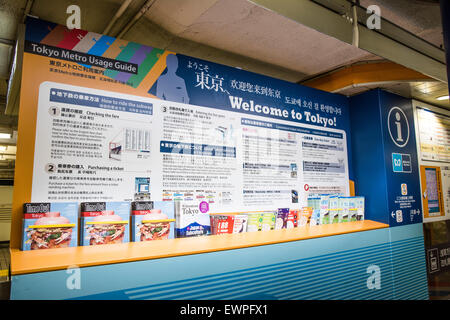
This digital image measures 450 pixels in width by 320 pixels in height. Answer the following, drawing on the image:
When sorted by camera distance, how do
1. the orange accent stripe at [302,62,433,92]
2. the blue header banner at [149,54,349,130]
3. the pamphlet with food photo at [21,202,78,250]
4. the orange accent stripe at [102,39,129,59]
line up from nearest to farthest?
the pamphlet with food photo at [21,202,78,250] < the orange accent stripe at [102,39,129,59] < the blue header banner at [149,54,349,130] < the orange accent stripe at [302,62,433,92]

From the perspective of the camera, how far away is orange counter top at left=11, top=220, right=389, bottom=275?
1.62 meters

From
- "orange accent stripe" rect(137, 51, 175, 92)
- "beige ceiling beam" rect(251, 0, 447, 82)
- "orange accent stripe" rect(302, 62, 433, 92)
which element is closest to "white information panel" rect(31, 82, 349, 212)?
"orange accent stripe" rect(137, 51, 175, 92)

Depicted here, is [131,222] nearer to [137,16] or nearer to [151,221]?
[151,221]

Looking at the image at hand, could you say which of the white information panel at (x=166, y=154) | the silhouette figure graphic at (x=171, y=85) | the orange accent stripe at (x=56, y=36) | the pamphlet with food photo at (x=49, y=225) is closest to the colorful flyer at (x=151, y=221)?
the white information panel at (x=166, y=154)

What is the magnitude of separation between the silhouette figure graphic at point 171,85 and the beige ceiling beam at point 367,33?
43.5 inches

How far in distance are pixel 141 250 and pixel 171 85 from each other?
1417 millimetres

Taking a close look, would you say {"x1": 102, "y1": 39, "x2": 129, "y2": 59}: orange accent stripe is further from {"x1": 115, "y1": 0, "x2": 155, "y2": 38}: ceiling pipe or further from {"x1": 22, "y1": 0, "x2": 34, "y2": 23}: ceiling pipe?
{"x1": 22, "y1": 0, "x2": 34, "y2": 23}: ceiling pipe

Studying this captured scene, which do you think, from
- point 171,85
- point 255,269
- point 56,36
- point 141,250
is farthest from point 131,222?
point 56,36

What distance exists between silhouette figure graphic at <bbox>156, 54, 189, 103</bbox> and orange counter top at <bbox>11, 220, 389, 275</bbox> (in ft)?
3.94

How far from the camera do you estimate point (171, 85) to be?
8.79 feet

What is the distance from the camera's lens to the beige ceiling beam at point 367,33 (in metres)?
2.00
